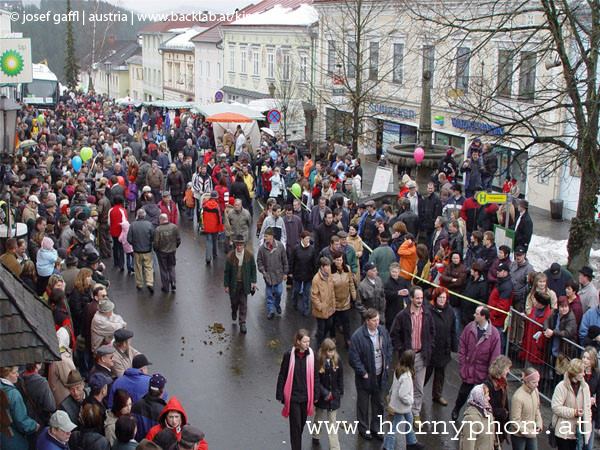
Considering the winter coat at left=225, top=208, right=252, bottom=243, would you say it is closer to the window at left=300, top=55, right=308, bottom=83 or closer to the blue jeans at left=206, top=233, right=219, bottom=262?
the blue jeans at left=206, top=233, right=219, bottom=262

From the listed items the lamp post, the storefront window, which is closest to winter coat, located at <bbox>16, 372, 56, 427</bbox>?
the lamp post

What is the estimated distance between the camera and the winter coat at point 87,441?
6.63 metres

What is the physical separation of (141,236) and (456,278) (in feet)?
19.4

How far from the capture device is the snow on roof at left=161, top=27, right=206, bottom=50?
60978mm

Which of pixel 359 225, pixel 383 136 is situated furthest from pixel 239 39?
pixel 359 225

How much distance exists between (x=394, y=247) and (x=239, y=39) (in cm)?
3730

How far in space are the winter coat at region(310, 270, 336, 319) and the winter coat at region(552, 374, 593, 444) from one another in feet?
12.4

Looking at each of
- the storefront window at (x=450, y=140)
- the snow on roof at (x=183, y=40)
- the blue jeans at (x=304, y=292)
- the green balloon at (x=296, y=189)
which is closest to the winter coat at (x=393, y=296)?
the blue jeans at (x=304, y=292)

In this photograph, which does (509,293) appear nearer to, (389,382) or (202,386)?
(389,382)

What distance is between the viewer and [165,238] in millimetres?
13891

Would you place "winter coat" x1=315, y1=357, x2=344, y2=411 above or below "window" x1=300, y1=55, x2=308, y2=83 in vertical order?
below

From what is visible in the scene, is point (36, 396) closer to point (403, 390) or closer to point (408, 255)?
point (403, 390)

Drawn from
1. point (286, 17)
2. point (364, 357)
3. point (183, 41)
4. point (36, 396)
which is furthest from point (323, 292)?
point (183, 41)

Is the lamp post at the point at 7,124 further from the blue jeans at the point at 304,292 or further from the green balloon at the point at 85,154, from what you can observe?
the green balloon at the point at 85,154
